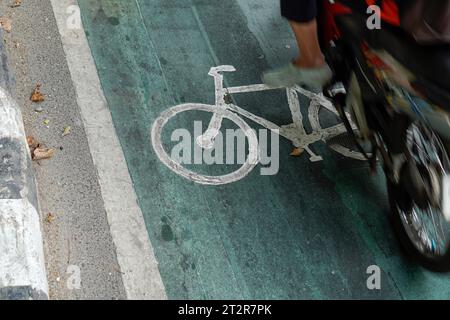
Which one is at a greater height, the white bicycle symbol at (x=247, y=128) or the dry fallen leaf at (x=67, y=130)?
the dry fallen leaf at (x=67, y=130)

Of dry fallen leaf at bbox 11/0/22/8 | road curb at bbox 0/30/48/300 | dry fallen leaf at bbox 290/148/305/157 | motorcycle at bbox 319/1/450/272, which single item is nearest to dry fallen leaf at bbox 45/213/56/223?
road curb at bbox 0/30/48/300

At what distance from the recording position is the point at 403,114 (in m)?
3.65

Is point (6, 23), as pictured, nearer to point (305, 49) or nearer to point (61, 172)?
point (61, 172)

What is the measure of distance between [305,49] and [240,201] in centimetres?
111

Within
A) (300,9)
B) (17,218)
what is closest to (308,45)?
(300,9)

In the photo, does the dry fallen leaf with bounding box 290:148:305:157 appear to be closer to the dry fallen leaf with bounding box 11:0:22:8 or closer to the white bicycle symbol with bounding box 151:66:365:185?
the white bicycle symbol with bounding box 151:66:365:185

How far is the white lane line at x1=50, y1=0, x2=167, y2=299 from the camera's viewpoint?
3797mm

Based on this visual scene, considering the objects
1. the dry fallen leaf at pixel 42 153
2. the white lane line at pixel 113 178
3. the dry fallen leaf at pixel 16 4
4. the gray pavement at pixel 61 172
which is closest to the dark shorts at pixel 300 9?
the white lane line at pixel 113 178

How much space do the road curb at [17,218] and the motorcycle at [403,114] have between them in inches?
78.4

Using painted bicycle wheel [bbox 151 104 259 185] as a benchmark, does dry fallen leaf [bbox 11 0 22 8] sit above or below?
above

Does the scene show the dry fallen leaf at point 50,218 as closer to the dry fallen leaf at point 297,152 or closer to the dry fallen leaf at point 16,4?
the dry fallen leaf at point 297,152

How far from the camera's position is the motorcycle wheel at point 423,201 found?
352 cm

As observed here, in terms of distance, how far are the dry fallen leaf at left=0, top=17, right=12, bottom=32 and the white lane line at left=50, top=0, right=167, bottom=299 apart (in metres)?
0.37
